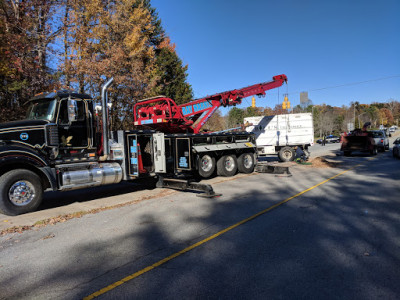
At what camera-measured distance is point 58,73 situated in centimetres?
1559

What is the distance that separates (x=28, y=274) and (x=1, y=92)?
43.9ft

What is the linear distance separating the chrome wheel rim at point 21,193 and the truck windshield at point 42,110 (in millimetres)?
1758

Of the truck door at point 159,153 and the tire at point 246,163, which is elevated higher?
the truck door at point 159,153

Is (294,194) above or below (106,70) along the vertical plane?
below

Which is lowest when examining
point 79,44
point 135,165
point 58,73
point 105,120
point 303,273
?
point 303,273

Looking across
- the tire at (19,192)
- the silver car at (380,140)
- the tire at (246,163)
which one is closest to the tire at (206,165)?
the tire at (246,163)

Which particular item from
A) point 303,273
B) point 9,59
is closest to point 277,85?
point 9,59

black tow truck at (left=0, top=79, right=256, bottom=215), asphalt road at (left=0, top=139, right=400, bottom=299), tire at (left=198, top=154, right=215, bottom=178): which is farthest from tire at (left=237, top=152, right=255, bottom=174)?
asphalt road at (left=0, top=139, right=400, bottom=299)

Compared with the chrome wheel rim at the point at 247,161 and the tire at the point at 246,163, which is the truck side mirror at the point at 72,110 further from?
the chrome wheel rim at the point at 247,161

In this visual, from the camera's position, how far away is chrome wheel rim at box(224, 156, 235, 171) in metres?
12.8

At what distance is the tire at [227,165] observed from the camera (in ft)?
40.9

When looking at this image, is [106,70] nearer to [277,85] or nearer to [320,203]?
[277,85]

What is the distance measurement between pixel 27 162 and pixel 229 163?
7905 millimetres

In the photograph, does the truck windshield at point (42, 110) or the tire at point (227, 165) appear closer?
the truck windshield at point (42, 110)
